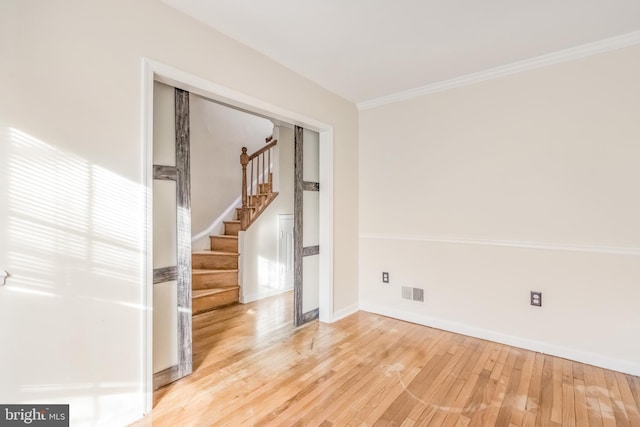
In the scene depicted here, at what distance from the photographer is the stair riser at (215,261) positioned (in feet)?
13.5

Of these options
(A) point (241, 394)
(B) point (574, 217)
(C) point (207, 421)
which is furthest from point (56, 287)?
(B) point (574, 217)

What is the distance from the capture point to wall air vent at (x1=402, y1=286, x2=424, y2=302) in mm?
3313

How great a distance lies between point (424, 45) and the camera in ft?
8.03

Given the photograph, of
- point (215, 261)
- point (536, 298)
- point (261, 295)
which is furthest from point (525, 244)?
point (215, 261)

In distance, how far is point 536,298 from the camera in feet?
8.73

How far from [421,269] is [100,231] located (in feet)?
9.50

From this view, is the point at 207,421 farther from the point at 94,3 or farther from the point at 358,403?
the point at 94,3

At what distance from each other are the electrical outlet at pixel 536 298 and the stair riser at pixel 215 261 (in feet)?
11.0

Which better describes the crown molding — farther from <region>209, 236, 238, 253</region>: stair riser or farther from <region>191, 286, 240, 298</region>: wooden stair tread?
<region>191, 286, 240, 298</region>: wooden stair tread

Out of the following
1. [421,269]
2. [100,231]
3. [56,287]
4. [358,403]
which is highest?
[100,231]

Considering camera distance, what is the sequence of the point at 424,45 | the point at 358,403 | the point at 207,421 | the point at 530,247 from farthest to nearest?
the point at 530,247, the point at 424,45, the point at 358,403, the point at 207,421

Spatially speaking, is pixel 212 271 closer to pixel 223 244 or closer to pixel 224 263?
pixel 224 263

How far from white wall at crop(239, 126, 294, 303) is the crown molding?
1495mm

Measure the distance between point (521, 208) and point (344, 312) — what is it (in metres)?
2.11
